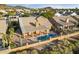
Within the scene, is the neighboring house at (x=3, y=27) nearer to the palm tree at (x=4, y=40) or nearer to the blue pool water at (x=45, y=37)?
the palm tree at (x=4, y=40)

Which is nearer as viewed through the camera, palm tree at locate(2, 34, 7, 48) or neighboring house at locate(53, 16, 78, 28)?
palm tree at locate(2, 34, 7, 48)

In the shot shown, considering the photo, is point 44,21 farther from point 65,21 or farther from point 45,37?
point 65,21

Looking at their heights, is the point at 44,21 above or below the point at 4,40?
above

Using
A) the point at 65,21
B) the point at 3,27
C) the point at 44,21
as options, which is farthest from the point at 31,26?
the point at 65,21

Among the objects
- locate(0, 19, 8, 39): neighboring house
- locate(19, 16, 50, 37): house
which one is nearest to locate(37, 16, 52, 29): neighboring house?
locate(19, 16, 50, 37): house

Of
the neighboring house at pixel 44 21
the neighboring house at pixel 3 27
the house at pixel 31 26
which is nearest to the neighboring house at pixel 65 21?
the neighboring house at pixel 44 21

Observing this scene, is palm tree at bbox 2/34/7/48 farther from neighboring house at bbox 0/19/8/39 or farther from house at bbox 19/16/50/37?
house at bbox 19/16/50/37

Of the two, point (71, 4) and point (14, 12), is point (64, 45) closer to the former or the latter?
point (71, 4)
